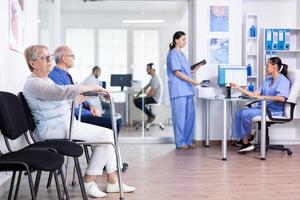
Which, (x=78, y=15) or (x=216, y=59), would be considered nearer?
(x=216, y=59)

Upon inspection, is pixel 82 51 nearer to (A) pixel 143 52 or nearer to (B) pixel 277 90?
(A) pixel 143 52

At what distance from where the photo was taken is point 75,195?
3.19m

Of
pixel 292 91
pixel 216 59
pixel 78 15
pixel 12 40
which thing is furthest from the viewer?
pixel 78 15

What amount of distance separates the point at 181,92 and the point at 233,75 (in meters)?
0.71

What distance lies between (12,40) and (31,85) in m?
0.89

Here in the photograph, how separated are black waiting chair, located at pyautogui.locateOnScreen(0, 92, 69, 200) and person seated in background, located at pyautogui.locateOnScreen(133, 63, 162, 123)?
3.79 meters

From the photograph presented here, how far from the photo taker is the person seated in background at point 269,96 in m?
4.91

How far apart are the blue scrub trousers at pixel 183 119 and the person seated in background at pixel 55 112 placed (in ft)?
8.18

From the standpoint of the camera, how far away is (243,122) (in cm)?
520

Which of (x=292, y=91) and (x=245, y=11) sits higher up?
(x=245, y=11)

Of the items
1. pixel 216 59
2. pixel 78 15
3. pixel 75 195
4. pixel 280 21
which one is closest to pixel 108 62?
pixel 78 15

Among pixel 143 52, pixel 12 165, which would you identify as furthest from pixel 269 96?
pixel 12 165

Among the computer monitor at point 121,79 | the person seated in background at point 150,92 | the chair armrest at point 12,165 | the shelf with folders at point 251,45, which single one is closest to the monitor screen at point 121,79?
the computer monitor at point 121,79

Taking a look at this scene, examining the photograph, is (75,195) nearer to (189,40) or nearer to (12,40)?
(12,40)
